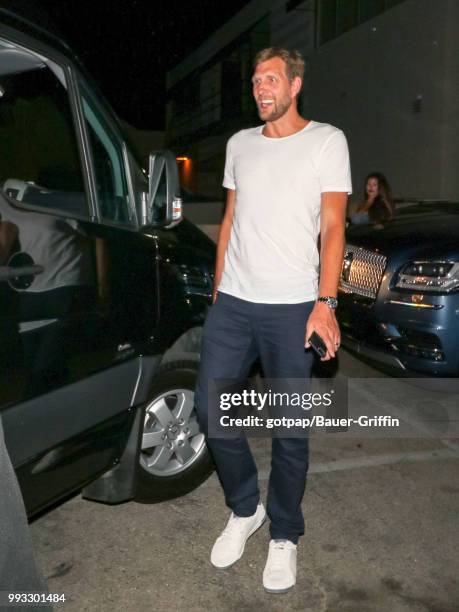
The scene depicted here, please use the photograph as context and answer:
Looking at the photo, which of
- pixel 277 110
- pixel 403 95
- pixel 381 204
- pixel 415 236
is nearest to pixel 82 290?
pixel 277 110

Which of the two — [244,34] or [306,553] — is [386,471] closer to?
[306,553]

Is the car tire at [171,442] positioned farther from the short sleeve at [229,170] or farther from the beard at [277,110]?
the beard at [277,110]

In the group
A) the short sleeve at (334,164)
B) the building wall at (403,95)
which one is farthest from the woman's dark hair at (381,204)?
the short sleeve at (334,164)

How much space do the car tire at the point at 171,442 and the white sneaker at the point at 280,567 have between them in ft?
2.28

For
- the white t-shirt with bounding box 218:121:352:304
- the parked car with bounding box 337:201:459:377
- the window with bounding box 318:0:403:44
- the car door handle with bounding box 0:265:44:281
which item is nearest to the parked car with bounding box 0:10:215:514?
the car door handle with bounding box 0:265:44:281

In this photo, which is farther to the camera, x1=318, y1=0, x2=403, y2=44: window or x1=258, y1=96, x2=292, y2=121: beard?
x1=318, y1=0, x2=403, y2=44: window

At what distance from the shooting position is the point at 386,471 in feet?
14.1

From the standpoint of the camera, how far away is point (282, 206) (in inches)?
115

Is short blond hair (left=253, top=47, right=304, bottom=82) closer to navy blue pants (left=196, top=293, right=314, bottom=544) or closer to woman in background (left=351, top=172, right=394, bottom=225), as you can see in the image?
navy blue pants (left=196, top=293, right=314, bottom=544)

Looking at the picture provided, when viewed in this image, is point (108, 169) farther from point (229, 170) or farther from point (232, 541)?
point (232, 541)

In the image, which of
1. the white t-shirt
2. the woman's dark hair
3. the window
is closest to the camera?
the white t-shirt

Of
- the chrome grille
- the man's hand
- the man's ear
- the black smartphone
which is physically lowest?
the chrome grille

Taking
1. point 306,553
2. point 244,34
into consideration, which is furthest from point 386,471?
point 244,34

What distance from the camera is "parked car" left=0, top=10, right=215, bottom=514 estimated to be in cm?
256
